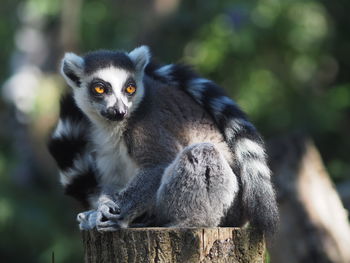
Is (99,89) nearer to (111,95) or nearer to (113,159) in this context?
(111,95)

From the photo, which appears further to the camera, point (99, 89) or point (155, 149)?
point (99, 89)

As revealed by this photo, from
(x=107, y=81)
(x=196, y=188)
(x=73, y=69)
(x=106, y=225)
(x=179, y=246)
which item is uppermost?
(x=73, y=69)

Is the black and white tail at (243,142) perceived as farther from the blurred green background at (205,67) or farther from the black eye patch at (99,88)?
the blurred green background at (205,67)

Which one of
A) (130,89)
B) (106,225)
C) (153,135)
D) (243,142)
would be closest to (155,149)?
(153,135)

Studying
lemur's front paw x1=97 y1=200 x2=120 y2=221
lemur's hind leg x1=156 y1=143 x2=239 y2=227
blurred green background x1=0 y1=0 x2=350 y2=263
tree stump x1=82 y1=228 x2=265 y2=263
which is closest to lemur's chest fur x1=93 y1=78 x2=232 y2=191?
lemur's hind leg x1=156 y1=143 x2=239 y2=227

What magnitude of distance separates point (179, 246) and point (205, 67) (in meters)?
8.31

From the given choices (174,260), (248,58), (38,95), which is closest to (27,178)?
(38,95)

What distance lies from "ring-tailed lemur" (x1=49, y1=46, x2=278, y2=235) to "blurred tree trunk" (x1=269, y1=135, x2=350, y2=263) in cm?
211

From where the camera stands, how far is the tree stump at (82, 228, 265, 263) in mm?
4418

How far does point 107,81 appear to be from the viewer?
17.6 ft

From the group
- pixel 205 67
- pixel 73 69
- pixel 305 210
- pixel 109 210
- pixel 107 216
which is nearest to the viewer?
pixel 107 216

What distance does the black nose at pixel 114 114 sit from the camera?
5.17 metres

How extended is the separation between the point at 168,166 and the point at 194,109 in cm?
59

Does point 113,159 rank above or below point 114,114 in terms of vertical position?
below
